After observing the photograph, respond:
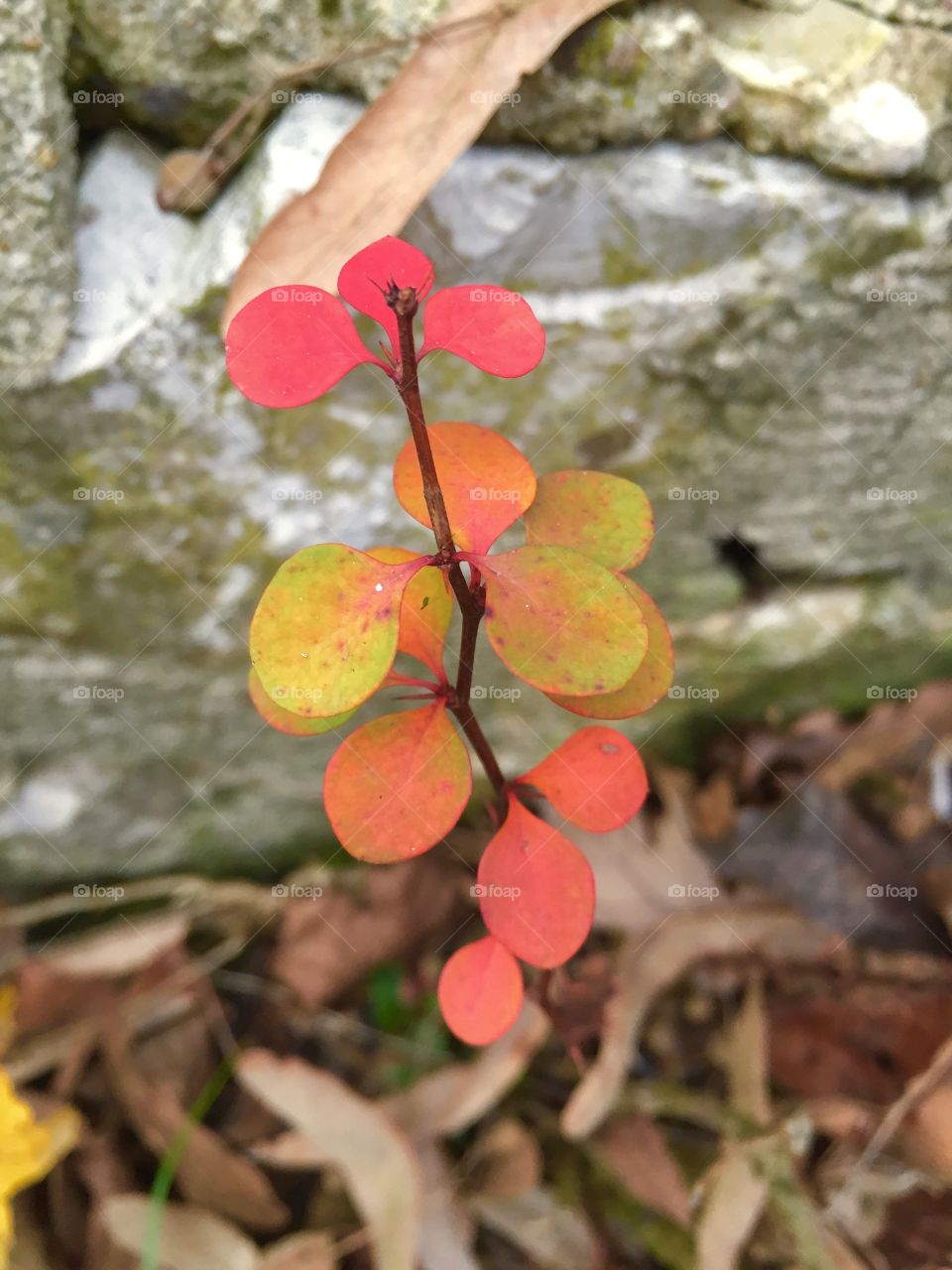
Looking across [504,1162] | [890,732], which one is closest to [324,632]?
[504,1162]

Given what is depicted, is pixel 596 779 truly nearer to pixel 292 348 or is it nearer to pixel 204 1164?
pixel 292 348

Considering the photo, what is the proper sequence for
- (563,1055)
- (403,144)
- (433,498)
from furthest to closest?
(563,1055), (403,144), (433,498)

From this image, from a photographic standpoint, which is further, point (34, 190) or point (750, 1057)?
point (750, 1057)

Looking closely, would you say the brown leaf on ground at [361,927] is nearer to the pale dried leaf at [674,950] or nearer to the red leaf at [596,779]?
the pale dried leaf at [674,950]

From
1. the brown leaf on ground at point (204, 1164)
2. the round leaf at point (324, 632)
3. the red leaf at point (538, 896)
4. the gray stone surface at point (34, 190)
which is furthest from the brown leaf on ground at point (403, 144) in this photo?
the brown leaf on ground at point (204, 1164)

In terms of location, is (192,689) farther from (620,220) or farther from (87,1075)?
(620,220)

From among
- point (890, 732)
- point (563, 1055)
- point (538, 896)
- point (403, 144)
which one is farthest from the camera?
point (890, 732)

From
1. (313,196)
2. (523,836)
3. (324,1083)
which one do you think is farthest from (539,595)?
(324,1083)
